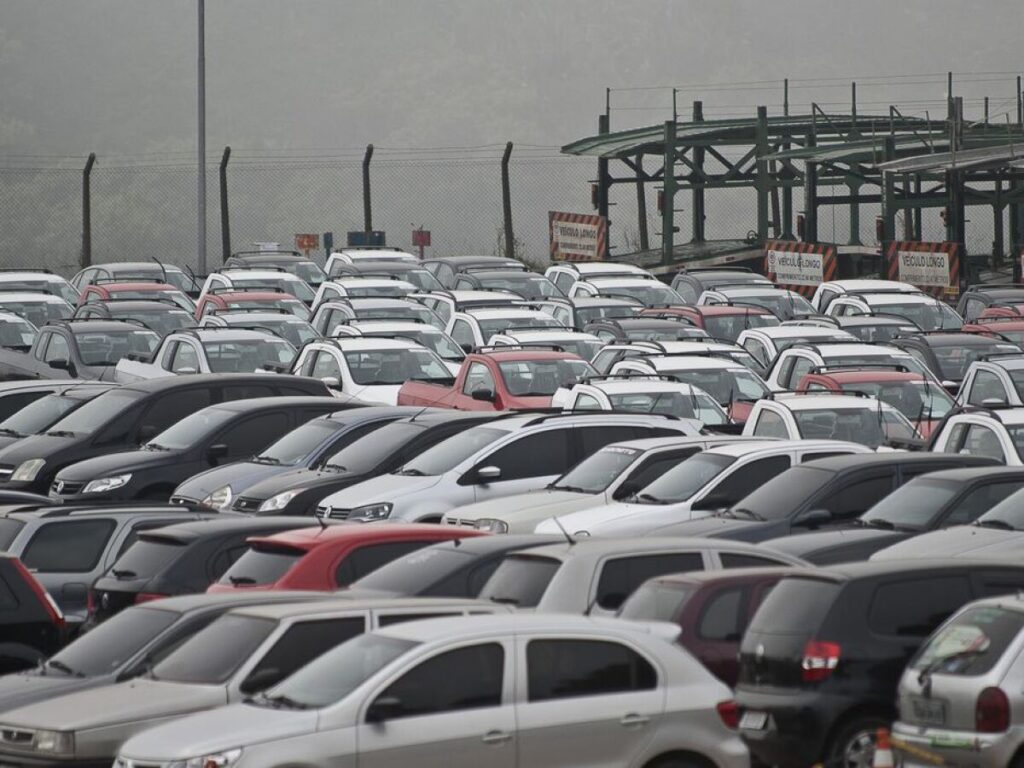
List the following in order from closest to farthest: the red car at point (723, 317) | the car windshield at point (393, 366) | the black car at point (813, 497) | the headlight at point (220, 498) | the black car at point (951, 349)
Result: the black car at point (813, 497) → the headlight at point (220, 498) → the black car at point (951, 349) → the car windshield at point (393, 366) → the red car at point (723, 317)

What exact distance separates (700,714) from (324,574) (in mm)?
4259

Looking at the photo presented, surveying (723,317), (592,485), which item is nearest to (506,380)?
(592,485)

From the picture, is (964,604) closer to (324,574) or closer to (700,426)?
(324,574)

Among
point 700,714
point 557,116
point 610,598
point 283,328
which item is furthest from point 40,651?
point 557,116

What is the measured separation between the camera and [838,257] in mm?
44938

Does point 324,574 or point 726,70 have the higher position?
point 726,70

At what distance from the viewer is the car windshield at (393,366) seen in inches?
1060

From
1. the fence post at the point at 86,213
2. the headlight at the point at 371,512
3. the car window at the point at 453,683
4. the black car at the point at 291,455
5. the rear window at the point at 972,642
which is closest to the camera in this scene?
the car window at the point at 453,683

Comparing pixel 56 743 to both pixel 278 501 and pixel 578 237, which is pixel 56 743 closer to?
pixel 278 501

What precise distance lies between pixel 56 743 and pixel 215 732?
4.13 ft

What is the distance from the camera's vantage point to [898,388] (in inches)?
916

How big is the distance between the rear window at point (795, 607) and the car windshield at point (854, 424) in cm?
905

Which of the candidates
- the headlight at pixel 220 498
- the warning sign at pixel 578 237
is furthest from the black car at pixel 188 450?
the warning sign at pixel 578 237

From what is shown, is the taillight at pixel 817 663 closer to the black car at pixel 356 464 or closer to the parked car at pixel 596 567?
the parked car at pixel 596 567
